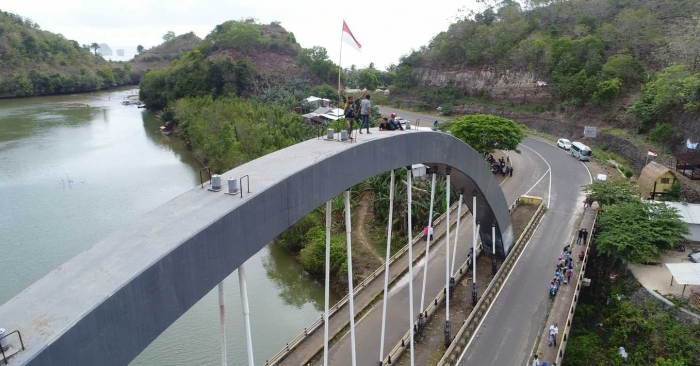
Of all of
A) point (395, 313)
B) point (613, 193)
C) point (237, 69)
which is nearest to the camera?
point (395, 313)

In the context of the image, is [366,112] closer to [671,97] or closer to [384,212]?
[384,212]

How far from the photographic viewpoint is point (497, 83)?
176 feet

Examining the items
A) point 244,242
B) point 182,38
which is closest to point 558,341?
point 244,242

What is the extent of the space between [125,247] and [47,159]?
4424cm

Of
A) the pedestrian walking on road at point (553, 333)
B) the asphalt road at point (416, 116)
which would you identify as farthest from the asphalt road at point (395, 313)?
the asphalt road at point (416, 116)

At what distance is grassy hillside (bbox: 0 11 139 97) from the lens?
82.8 metres

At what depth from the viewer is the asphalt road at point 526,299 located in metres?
15.5

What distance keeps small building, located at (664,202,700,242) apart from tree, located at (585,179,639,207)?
1.83 metres

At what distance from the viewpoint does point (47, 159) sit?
43.3m

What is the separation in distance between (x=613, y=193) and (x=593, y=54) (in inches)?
981

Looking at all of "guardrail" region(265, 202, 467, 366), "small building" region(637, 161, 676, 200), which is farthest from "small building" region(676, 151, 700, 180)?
"guardrail" region(265, 202, 467, 366)

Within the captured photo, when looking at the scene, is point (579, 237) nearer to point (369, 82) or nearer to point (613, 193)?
point (613, 193)

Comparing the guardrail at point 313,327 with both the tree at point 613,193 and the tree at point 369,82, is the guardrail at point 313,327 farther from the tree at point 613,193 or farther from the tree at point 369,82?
the tree at point 369,82

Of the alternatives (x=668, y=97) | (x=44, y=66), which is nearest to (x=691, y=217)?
(x=668, y=97)
